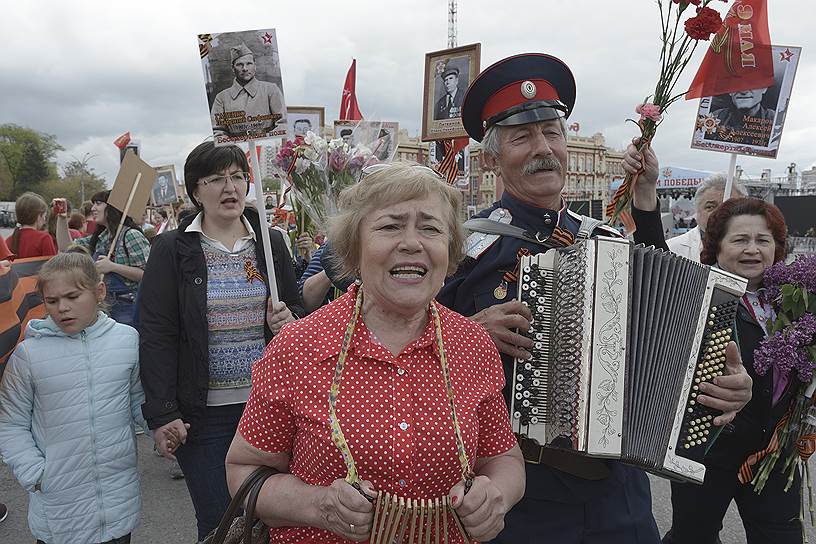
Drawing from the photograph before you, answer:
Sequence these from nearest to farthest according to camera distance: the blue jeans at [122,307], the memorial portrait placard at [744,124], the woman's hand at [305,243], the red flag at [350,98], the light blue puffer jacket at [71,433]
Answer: the light blue puffer jacket at [71,433] < the memorial portrait placard at [744,124] < the woman's hand at [305,243] < the blue jeans at [122,307] < the red flag at [350,98]

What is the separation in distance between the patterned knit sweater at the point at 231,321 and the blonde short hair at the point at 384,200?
3.92 feet

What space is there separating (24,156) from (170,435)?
234 ft

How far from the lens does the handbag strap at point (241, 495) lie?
1614mm

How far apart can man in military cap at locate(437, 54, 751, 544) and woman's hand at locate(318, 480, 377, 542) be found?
2.41 feet

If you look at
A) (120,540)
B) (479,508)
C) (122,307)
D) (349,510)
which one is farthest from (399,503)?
(122,307)

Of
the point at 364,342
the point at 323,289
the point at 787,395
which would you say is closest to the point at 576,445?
the point at 364,342

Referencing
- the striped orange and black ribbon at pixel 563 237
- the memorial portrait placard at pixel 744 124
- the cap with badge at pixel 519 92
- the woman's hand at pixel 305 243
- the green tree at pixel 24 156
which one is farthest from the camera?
the green tree at pixel 24 156

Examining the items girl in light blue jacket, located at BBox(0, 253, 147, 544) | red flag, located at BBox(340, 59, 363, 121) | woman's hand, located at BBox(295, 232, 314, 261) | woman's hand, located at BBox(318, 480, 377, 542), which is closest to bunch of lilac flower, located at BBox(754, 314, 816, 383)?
woman's hand, located at BBox(318, 480, 377, 542)

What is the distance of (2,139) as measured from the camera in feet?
208

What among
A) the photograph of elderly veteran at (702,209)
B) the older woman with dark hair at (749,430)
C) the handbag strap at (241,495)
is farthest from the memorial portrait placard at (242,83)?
the photograph of elderly veteran at (702,209)

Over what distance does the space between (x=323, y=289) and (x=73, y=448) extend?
→ 1.61 m

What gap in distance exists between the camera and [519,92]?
2.36 m

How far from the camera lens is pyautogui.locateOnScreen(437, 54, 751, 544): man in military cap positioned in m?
2.03

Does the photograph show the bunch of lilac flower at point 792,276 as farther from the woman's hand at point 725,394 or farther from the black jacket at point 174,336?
the black jacket at point 174,336
